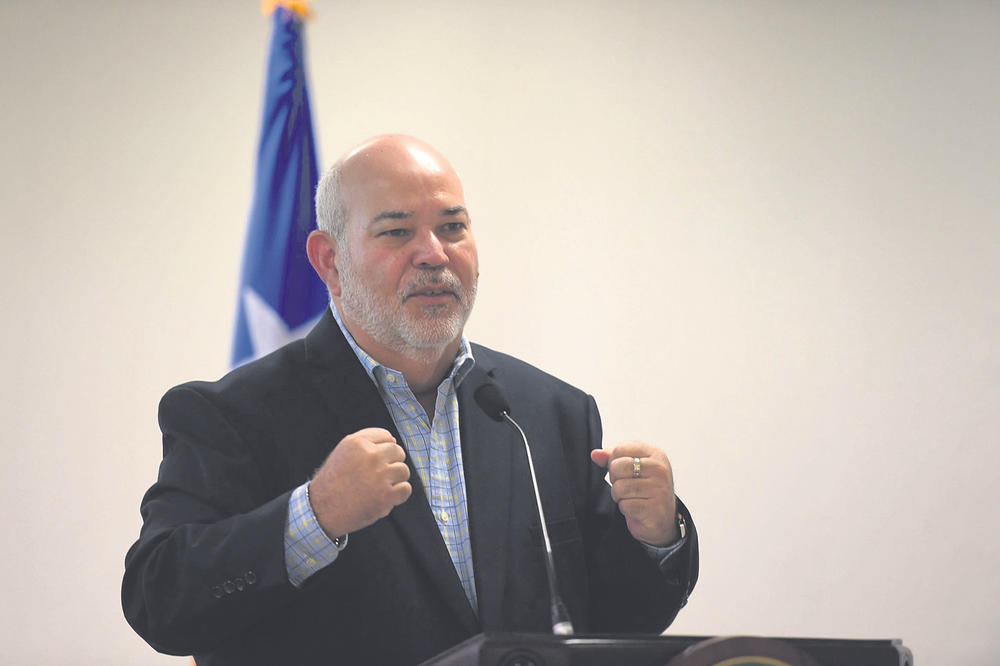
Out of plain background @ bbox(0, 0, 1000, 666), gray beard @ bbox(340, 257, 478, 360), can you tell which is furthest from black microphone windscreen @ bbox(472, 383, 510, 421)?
plain background @ bbox(0, 0, 1000, 666)

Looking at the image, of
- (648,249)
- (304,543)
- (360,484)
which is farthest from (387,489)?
(648,249)

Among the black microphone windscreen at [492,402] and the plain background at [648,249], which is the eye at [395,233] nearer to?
the black microphone windscreen at [492,402]

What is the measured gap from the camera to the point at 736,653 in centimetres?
89

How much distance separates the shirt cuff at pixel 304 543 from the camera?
4.50 feet

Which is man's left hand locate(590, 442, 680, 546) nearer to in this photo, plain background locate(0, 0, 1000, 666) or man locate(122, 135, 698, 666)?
man locate(122, 135, 698, 666)

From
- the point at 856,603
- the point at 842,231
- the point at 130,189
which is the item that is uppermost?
the point at 130,189

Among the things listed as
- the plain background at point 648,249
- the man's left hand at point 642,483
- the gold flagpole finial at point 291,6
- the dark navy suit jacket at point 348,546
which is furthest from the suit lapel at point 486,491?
the plain background at point 648,249

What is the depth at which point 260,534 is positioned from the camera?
1385 mm

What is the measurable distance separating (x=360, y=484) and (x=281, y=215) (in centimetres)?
133

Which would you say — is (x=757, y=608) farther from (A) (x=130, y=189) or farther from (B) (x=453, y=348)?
(A) (x=130, y=189)

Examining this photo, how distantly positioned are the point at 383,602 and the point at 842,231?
3.00m

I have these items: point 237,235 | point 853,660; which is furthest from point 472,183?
point 853,660

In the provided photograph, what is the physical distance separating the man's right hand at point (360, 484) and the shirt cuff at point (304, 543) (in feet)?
0.06

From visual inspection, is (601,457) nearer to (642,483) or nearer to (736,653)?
(642,483)
